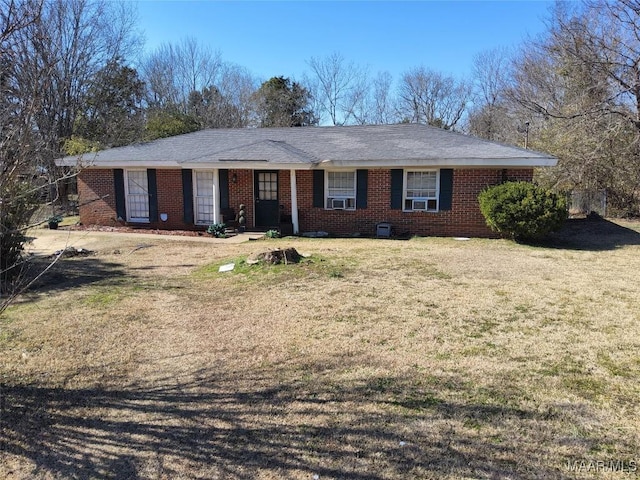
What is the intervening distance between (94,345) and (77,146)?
19.4 m

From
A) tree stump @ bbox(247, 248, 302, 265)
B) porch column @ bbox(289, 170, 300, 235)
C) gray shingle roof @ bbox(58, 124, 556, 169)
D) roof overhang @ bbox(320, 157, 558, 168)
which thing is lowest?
tree stump @ bbox(247, 248, 302, 265)

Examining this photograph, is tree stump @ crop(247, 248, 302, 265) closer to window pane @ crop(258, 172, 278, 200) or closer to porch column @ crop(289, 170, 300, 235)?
porch column @ crop(289, 170, 300, 235)

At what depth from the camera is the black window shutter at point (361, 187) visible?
13453mm

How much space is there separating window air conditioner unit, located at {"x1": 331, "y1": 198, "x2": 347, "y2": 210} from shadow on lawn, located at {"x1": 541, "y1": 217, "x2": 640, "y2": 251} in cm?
565

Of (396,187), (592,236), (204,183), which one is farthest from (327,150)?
(592,236)

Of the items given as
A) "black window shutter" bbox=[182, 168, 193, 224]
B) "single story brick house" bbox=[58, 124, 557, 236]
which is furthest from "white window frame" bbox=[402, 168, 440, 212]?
"black window shutter" bbox=[182, 168, 193, 224]

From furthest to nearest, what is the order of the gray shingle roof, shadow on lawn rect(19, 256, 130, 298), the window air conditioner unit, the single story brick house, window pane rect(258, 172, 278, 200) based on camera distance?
window pane rect(258, 172, 278, 200) < the window air conditioner unit < the single story brick house < the gray shingle roof < shadow on lawn rect(19, 256, 130, 298)

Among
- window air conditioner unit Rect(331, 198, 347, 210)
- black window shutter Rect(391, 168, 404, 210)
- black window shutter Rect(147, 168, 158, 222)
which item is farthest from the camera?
black window shutter Rect(147, 168, 158, 222)

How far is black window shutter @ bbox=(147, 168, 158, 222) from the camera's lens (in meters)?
15.0

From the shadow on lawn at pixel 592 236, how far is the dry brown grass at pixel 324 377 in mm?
3932

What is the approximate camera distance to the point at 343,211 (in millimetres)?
13805

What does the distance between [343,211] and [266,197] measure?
2.64 meters

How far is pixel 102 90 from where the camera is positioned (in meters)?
26.9

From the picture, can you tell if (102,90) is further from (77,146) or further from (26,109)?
(26,109)
